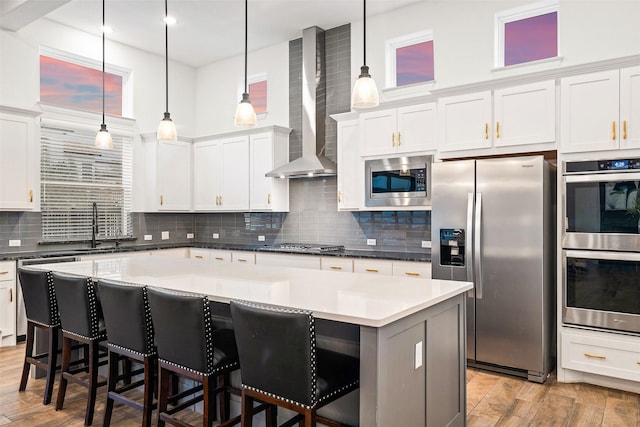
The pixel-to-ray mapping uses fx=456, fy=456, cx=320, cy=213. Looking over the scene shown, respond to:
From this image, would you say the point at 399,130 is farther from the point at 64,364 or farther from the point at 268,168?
the point at 64,364

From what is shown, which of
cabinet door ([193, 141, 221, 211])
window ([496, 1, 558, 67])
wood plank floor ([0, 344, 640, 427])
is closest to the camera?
wood plank floor ([0, 344, 640, 427])

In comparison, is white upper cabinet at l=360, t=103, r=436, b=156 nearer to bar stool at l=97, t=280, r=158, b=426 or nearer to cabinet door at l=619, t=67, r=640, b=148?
cabinet door at l=619, t=67, r=640, b=148

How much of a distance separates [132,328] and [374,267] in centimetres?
253

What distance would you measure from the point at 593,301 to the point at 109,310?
335cm

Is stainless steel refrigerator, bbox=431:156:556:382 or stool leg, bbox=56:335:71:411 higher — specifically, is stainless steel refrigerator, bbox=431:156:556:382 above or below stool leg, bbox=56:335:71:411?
above

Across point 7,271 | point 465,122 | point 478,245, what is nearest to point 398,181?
point 465,122

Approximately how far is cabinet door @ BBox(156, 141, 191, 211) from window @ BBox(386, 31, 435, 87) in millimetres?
3101

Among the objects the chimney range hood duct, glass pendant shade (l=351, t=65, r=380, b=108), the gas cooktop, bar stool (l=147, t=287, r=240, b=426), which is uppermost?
the chimney range hood duct

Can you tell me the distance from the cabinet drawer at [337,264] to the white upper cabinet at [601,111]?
2188 millimetres

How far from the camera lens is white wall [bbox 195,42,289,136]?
239 inches

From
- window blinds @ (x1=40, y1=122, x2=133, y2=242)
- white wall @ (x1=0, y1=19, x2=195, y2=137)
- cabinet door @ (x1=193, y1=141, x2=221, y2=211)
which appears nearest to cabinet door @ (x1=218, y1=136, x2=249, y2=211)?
cabinet door @ (x1=193, y1=141, x2=221, y2=211)

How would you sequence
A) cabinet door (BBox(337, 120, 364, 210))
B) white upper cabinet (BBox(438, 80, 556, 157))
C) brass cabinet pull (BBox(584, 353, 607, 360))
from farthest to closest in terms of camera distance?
cabinet door (BBox(337, 120, 364, 210)) → white upper cabinet (BBox(438, 80, 556, 157)) → brass cabinet pull (BBox(584, 353, 607, 360))

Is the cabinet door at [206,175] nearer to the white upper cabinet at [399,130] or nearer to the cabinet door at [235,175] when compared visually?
the cabinet door at [235,175]

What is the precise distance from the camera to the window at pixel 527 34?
4.29 metres
